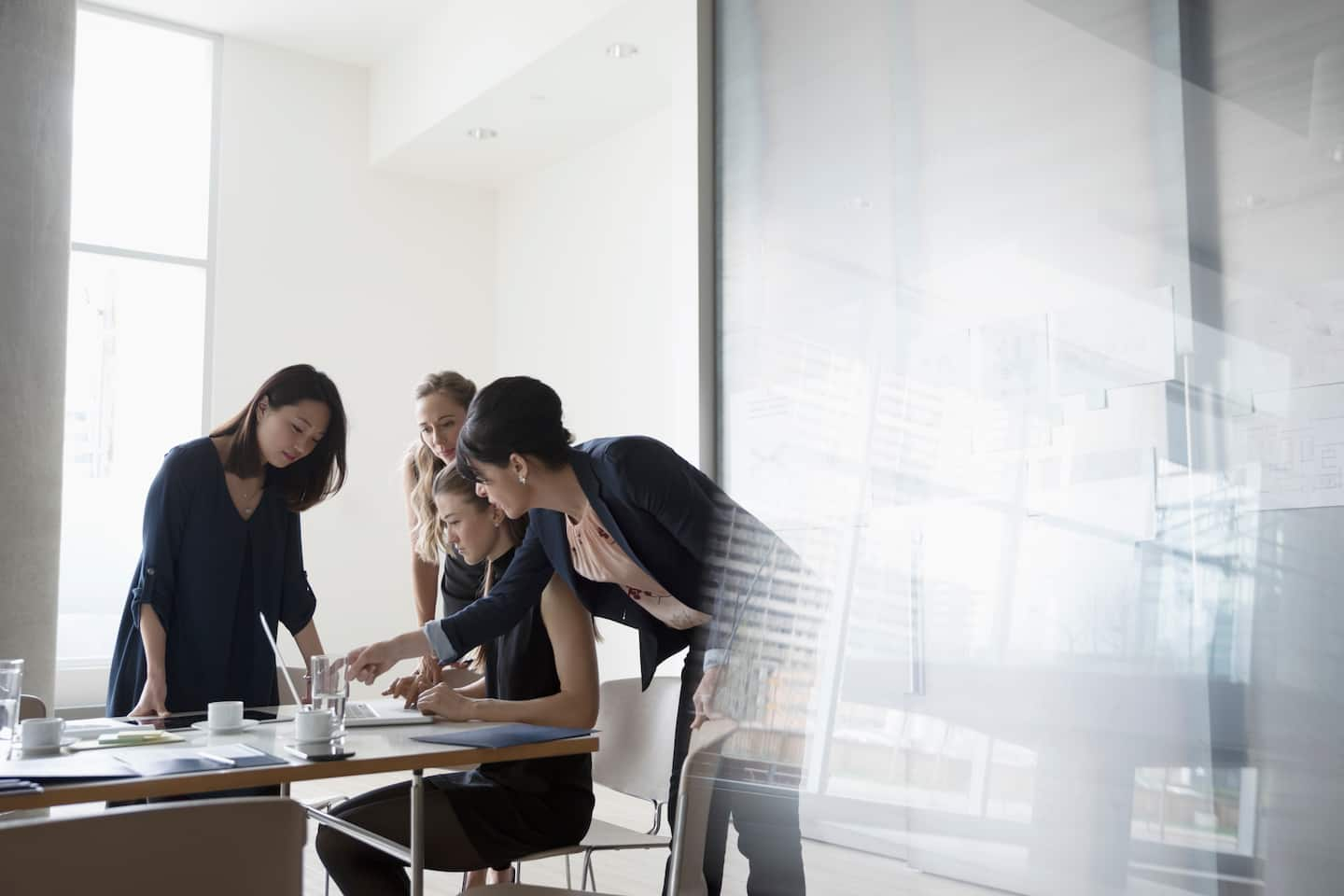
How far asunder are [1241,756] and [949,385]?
1.14m

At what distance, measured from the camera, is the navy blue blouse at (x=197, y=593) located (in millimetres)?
2486

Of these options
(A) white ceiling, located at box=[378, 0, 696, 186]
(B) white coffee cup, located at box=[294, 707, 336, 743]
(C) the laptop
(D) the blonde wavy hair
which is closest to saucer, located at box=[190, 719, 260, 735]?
(C) the laptop

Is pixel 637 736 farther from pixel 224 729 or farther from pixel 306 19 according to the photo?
pixel 306 19

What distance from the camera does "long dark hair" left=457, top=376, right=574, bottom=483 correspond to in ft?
7.29

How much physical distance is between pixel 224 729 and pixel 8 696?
355mm

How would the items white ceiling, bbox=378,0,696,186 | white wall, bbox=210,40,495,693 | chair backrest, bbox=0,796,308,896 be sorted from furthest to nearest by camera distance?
white wall, bbox=210,40,495,693 < white ceiling, bbox=378,0,696,186 < chair backrest, bbox=0,796,308,896

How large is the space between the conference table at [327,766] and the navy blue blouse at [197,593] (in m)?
0.39

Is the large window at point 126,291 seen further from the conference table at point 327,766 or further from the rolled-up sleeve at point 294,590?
the conference table at point 327,766

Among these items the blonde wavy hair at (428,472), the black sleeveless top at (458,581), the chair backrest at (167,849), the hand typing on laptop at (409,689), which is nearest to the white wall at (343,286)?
the blonde wavy hair at (428,472)

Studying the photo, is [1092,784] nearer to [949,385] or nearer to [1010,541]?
[1010,541]

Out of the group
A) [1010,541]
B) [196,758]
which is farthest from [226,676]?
[1010,541]

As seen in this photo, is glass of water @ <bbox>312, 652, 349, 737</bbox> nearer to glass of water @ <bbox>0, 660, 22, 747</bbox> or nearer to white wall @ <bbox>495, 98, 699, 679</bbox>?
glass of water @ <bbox>0, 660, 22, 747</bbox>

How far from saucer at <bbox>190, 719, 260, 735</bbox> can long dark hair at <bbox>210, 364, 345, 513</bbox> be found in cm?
63

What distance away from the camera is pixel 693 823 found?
1.75 meters
